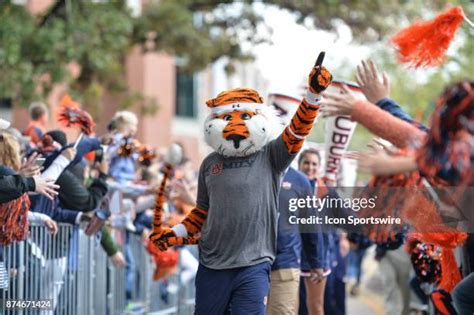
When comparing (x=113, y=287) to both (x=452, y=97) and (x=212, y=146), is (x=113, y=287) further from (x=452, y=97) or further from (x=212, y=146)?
(x=452, y=97)

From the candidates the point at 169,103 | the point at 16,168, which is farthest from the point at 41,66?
the point at 169,103

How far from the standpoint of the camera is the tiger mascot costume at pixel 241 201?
6.51 meters

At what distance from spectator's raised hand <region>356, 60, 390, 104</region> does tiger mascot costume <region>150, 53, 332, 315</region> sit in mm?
400

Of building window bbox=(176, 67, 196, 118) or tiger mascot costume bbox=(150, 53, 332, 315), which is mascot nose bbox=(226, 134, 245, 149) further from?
building window bbox=(176, 67, 196, 118)

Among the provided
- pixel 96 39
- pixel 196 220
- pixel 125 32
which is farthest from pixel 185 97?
pixel 196 220

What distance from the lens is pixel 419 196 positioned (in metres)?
6.49

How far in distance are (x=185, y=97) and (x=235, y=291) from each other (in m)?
39.0

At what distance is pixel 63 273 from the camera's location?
8188mm

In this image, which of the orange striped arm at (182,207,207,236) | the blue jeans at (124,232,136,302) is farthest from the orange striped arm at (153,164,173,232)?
the blue jeans at (124,232,136,302)

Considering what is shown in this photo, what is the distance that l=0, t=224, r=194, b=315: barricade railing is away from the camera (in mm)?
7527

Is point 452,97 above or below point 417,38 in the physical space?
below

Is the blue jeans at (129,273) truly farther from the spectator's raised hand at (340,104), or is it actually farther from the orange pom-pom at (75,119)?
the spectator's raised hand at (340,104)

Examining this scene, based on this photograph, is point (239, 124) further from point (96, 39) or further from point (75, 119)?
point (96, 39)

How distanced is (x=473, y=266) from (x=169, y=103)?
33701 millimetres
